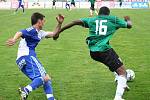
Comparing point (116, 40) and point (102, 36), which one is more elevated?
point (102, 36)

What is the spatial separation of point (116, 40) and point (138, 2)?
161 ft

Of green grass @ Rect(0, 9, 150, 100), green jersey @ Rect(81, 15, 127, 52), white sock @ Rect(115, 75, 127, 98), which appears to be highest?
green jersey @ Rect(81, 15, 127, 52)

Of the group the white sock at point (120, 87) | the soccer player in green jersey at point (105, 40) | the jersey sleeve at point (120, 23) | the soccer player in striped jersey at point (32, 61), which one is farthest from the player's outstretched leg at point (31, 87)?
the jersey sleeve at point (120, 23)

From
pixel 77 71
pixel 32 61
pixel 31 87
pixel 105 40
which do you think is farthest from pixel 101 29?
pixel 77 71

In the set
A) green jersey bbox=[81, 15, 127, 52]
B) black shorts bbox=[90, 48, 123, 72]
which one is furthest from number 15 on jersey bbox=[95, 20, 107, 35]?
black shorts bbox=[90, 48, 123, 72]

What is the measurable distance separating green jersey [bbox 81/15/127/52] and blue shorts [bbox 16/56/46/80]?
130 centimetres

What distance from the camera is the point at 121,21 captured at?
9.95m

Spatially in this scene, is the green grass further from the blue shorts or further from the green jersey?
the green jersey

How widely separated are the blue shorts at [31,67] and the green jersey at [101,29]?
4.27ft

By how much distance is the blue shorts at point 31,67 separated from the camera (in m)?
9.26

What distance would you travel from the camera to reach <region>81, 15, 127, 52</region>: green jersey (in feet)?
32.2

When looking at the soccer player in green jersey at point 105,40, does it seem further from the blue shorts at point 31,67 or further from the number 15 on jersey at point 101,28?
the blue shorts at point 31,67

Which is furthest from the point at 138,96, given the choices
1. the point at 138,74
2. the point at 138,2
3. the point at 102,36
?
the point at 138,2

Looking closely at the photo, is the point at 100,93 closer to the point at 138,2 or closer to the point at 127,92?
the point at 127,92
